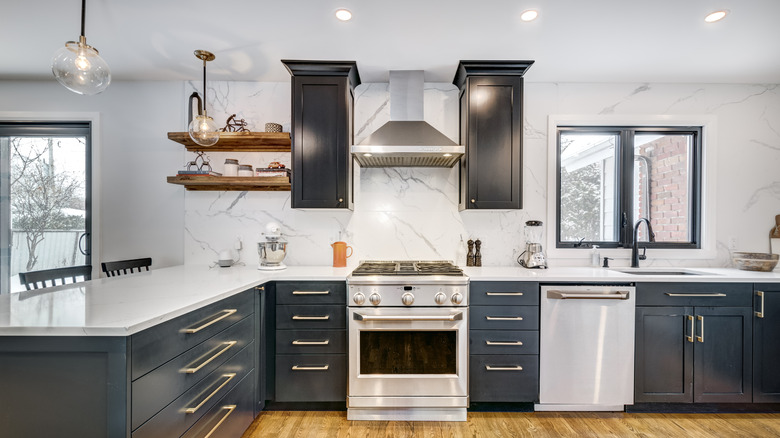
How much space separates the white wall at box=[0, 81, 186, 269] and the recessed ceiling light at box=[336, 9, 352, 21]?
5.79 ft

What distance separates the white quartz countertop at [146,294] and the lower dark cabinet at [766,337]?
11 centimetres

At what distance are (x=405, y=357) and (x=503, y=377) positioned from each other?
2.26 feet

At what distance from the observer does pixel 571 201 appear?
295 cm

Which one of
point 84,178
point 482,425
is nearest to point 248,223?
point 84,178

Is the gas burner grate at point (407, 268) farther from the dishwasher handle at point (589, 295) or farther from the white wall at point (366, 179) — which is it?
the dishwasher handle at point (589, 295)

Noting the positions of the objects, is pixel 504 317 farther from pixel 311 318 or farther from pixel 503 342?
pixel 311 318

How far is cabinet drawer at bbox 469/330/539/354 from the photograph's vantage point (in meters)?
2.22

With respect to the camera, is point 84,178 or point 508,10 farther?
point 84,178

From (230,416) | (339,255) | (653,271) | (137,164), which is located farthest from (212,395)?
(653,271)

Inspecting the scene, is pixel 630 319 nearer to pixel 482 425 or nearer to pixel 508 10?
pixel 482 425

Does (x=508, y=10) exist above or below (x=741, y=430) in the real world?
above

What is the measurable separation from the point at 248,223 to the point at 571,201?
2888mm

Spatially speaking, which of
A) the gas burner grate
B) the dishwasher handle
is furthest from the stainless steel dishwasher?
the gas burner grate

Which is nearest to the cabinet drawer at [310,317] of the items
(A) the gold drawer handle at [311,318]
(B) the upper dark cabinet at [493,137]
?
(A) the gold drawer handle at [311,318]
